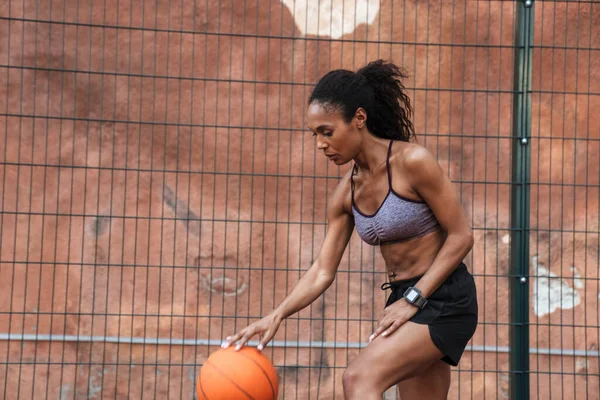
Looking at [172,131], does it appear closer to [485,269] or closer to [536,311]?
[485,269]

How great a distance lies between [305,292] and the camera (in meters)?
3.63

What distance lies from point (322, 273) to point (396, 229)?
1.59 ft

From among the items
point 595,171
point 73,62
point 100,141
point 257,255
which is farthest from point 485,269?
point 73,62

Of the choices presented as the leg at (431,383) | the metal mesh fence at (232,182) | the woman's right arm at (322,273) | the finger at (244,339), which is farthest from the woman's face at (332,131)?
the metal mesh fence at (232,182)

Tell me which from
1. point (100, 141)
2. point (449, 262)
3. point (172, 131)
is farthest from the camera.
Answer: point (172, 131)

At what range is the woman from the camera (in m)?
3.17

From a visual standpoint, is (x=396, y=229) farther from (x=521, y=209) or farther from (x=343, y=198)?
(x=521, y=209)

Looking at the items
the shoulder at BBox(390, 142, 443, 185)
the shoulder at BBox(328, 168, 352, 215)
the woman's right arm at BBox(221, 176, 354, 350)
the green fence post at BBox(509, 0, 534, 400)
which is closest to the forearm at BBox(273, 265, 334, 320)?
the woman's right arm at BBox(221, 176, 354, 350)

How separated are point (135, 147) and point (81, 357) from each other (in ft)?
5.56

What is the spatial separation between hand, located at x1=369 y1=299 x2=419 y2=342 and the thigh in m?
0.02

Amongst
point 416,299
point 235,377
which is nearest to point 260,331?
point 235,377

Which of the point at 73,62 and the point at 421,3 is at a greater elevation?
the point at 421,3

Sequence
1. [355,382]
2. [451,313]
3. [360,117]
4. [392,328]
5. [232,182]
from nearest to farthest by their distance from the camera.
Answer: [355,382] → [392,328] → [451,313] → [360,117] → [232,182]

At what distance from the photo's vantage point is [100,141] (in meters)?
6.20
